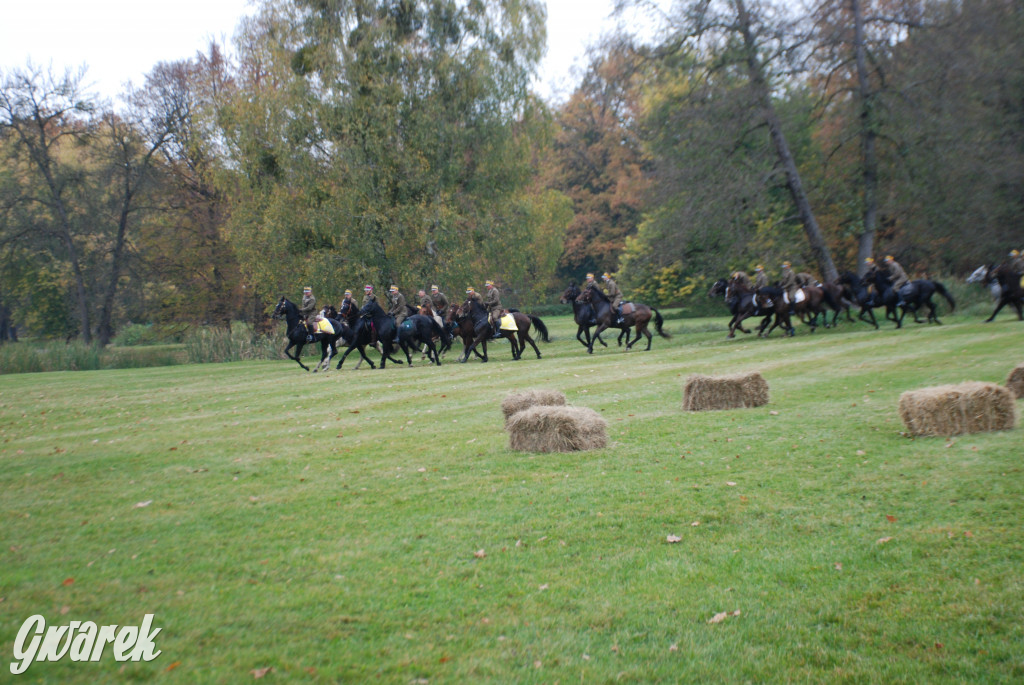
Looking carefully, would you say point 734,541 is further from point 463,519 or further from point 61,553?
point 61,553

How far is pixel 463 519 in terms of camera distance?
645cm

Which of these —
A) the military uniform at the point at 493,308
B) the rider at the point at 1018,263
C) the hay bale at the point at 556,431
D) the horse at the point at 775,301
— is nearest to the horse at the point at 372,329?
the military uniform at the point at 493,308

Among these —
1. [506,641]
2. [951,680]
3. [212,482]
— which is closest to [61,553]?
[212,482]

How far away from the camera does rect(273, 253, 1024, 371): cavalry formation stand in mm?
22859

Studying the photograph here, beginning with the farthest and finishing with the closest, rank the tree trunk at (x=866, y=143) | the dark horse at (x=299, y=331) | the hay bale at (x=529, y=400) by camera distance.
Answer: the tree trunk at (x=866, y=143) < the dark horse at (x=299, y=331) < the hay bale at (x=529, y=400)

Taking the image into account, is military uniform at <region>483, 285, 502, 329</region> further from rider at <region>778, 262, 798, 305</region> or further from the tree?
the tree

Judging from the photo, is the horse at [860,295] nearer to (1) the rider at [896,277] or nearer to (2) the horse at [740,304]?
(1) the rider at [896,277]

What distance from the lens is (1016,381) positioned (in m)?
9.73

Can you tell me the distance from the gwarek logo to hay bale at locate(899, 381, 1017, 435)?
7813mm

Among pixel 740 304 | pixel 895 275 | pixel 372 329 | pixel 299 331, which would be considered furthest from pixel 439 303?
pixel 895 275

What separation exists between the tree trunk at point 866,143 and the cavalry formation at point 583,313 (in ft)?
14.7

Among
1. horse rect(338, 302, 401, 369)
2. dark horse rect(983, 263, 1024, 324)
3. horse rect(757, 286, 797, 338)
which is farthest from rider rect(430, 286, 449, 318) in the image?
dark horse rect(983, 263, 1024, 324)

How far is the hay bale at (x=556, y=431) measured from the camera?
887 cm

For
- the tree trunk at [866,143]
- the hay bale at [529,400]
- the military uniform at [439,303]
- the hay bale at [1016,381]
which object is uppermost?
the tree trunk at [866,143]
